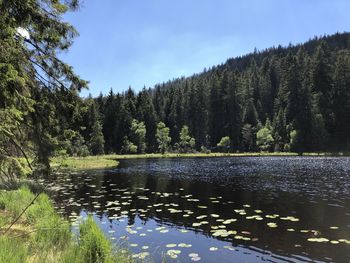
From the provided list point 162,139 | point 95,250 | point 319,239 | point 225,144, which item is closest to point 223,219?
point 319,239

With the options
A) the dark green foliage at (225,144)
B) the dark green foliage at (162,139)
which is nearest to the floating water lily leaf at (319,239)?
the dark green foliage at (162,139)

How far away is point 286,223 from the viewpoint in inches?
583

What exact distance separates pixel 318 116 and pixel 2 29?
84.6m

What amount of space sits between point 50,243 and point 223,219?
8330 millimetres

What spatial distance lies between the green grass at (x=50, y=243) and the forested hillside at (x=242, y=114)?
64.4 m

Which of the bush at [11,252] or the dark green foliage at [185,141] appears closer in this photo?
the bush at [11,252]

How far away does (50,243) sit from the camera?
8805mm

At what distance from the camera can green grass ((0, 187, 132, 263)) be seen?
20.9 ft

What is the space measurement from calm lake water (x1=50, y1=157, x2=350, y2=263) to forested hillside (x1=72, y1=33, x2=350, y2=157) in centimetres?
5421

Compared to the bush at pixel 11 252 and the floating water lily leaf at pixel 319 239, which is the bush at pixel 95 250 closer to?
the bush at pixel 11 252

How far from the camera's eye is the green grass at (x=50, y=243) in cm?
637

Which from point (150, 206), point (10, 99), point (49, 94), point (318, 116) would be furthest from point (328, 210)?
point (318, 116)

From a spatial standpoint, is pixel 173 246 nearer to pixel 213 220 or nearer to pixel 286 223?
pixel 213 220

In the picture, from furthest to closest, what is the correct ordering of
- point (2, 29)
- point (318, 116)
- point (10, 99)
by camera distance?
1. point (318, 116)
2. point (10, 99)
3. point (2, 29)
